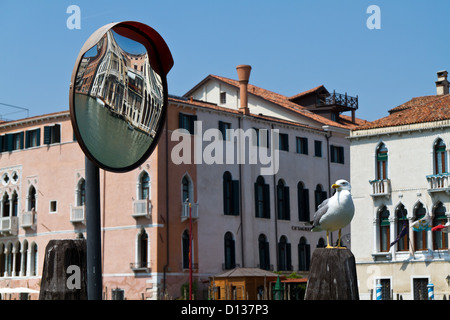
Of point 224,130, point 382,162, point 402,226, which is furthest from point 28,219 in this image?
point 402,226

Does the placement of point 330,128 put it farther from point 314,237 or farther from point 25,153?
point 25,153

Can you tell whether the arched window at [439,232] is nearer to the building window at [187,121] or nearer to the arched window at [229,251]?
the arched window at [229,251]

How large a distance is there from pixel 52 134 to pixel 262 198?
12.1 meters

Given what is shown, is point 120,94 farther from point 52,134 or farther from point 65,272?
point 52,134

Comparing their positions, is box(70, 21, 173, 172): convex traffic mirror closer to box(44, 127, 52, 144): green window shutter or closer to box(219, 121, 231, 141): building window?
box(219, 121, 231, 141): building window

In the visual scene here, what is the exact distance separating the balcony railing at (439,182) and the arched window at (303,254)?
1252 centimetres

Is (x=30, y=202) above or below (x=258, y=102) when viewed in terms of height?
below

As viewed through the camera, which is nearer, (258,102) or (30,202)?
(30,202)

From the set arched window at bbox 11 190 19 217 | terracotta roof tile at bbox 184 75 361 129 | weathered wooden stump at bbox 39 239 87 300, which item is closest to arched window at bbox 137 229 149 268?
arched window at bbox 11 190 19 217

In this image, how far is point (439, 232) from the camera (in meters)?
36.6

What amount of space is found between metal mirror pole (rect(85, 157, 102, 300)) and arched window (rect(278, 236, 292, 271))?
40153 millimetres

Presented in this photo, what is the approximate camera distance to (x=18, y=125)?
4709 centimetres

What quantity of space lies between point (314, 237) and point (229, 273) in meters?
10.7
